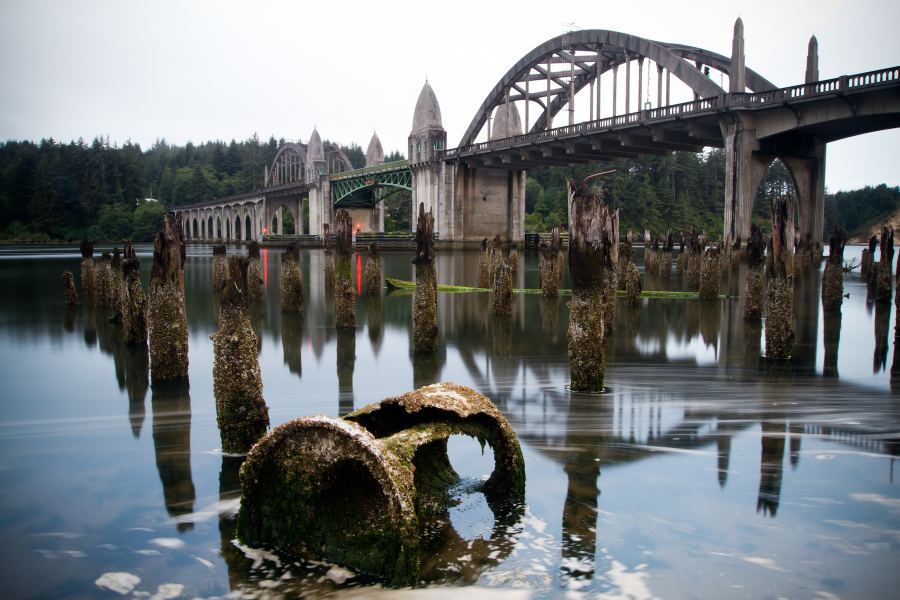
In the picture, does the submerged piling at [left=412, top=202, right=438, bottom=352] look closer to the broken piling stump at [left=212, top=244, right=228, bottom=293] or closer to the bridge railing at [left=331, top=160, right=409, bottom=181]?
the broken piling stump at [left=212, top=244, right=228, bottom=293]

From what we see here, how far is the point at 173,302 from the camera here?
12172 mm

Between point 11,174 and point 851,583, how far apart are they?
113 meters

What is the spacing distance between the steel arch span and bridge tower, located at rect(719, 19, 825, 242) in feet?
10.6

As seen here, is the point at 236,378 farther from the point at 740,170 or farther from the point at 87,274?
the point at 740,170

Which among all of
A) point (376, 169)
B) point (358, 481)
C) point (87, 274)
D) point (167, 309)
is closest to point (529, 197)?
point (376, 169)

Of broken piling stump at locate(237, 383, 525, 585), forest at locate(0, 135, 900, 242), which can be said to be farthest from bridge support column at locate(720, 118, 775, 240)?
forest at locate(0, 135, 900, 242)

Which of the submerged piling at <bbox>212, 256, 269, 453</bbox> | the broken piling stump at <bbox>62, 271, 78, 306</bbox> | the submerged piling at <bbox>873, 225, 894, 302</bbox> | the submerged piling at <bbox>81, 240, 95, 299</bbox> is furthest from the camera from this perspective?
the submerged piling at <bbox>81, 240, 95, 299</bbox>

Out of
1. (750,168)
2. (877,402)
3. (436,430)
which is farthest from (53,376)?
(750,168)

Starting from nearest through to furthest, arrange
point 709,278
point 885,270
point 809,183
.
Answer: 1. point 885,270
2. point 709,278
3. point 809,183

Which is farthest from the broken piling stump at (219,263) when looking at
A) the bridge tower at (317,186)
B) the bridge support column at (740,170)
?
the bridge tower at (317,186)

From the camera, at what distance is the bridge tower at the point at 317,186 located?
3494 inches

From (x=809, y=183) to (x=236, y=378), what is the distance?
43.3 metres

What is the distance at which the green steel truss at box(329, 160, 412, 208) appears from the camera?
77.2 meters

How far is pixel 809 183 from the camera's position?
43.7 metres
